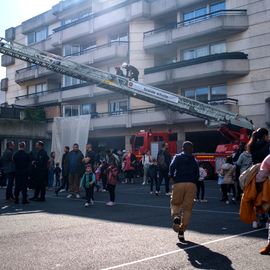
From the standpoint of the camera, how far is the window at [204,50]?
1168 inches

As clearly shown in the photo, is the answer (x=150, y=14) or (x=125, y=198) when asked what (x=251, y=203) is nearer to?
(x=125, y=198)

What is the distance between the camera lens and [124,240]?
7418mm

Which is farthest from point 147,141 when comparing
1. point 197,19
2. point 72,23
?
point 72,23

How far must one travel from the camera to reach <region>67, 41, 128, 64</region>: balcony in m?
35.4

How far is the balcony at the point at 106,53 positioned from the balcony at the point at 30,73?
6555 millimetres

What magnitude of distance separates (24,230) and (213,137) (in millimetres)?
23463

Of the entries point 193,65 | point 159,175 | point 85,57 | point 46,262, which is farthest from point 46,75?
point 46,262

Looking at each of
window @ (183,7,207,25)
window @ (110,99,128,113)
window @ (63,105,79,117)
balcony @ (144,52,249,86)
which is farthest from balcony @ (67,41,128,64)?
window @ (183,7,207,25)

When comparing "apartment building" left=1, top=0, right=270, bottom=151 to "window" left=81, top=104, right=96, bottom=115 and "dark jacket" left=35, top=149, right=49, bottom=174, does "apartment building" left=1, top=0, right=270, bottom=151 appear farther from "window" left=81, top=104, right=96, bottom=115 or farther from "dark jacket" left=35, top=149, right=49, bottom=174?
"dark jacket" left=35, top=149, right=49, bottom=174

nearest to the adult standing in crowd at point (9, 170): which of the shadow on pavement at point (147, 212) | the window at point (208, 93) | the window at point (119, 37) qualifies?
the shadow on pavement at point (147, 212)

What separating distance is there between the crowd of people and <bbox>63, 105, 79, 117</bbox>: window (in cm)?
1986

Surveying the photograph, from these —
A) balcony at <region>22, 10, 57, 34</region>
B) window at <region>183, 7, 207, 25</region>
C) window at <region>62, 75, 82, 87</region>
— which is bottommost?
window at <region>62, 75, 82, 87</region>

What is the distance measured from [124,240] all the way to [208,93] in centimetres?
2378

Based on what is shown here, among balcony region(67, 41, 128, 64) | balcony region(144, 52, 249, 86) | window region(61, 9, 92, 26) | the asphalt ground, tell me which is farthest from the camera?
window region(61, 9, 92, 26)
